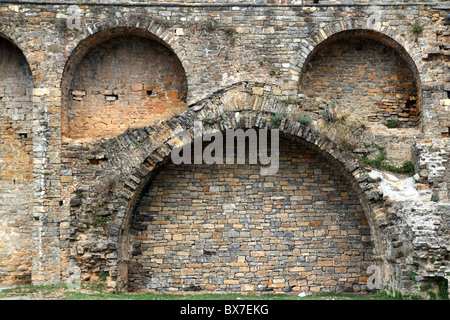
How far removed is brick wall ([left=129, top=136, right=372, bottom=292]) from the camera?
11.1m

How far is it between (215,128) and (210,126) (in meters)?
0.11

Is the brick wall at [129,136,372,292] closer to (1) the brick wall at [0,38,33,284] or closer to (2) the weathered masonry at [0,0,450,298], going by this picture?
(2) the weathered masonry at [0,0,450,298]

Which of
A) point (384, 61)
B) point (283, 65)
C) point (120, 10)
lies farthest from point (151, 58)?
point (384, 61)

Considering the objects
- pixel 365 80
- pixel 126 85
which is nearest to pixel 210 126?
pixel 126 85

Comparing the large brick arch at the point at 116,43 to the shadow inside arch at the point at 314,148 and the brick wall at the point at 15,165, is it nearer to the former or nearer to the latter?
the brick wall at the point at 15,165

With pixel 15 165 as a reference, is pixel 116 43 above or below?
above

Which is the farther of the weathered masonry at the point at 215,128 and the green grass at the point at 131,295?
the weathered masonry at the point at 215,128

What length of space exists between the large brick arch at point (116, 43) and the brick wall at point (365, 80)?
2.94 meters

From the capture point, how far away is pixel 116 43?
11.8 m

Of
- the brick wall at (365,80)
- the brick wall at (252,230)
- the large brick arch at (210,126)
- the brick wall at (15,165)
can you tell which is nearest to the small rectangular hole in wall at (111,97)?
the large brick arch at (210,126)

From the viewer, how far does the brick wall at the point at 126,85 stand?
38.3ft

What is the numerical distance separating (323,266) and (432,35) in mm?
5339

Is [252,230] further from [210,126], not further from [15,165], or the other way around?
[15,165]

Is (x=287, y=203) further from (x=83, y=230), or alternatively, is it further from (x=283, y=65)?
(x=83, y=230)
